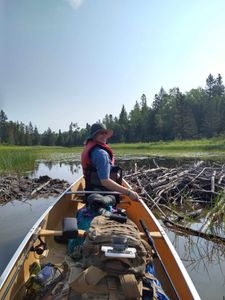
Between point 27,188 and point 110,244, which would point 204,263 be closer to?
point 110,244

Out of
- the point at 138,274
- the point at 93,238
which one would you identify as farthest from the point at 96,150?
the point at 138,274

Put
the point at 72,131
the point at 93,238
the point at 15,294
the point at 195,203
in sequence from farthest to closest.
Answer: the point at 72,131, the point at 195,203, the point at 15,294, the point at 93,238

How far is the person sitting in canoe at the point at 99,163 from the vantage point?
433cm

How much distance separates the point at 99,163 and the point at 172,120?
6070cm

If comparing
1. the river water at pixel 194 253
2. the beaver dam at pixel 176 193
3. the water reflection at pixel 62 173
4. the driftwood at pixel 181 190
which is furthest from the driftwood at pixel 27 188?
the driftwood at pixel 181 190

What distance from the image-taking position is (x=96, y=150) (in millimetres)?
4477

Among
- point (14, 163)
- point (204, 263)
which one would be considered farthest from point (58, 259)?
point (14, 163)

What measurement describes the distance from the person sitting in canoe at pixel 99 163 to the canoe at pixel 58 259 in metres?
0.78

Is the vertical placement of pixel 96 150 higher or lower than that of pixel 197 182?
higher

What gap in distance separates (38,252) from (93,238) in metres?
1.39

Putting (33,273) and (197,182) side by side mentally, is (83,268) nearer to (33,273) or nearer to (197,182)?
(33,273)

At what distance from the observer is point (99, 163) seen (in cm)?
436

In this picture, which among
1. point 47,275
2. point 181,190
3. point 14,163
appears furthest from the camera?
point 14,163

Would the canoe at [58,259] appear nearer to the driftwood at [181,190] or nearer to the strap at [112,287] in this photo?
the strap at [112,287]
